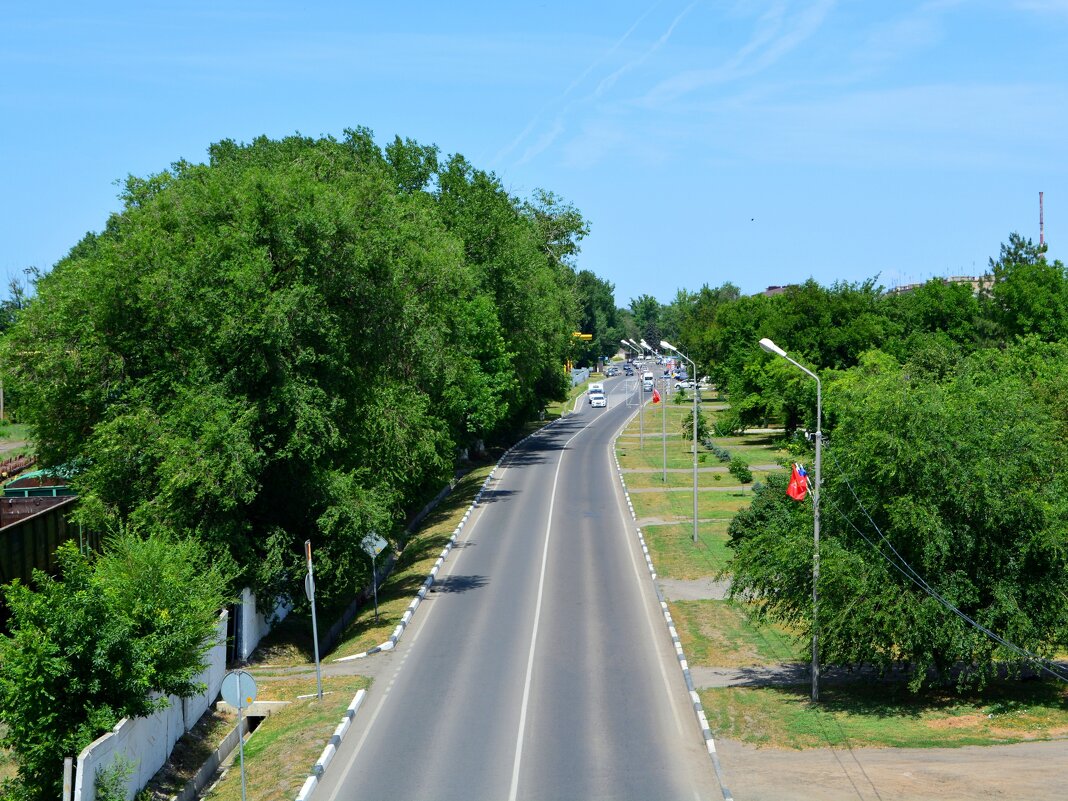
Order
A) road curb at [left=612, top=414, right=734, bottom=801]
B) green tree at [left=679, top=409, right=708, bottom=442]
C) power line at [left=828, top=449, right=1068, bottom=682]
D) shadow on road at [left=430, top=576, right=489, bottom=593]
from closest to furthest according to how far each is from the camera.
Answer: road curb at [left=612, top=414, right=734, bottom=801] → power line at [left=828, top=449, right=1068, bottom=682] → shadow on road at [left=430, top=576, right=489, bottom=593] → green tree at [left=679, top=409, right=708, bottom=442]

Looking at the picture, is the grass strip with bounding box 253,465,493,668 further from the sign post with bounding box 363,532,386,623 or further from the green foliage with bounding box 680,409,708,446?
the green foliage with bounding box 680,409,708,446

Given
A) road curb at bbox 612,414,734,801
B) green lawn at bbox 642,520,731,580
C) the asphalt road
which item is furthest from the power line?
green lawn at bbox 642,520,731,580

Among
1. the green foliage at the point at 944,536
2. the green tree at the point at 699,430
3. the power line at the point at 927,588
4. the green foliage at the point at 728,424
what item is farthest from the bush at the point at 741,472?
the power line at the point at 927,588

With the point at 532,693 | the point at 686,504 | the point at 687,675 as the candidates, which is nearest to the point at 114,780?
the point at 532,693

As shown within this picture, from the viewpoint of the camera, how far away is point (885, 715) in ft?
72.5

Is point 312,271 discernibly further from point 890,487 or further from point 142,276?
point 890,487

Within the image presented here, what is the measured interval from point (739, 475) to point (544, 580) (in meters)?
23.7

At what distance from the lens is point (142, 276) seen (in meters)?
29.1

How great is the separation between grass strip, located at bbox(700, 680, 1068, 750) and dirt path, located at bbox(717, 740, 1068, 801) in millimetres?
498

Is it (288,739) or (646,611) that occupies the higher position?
(646,611)

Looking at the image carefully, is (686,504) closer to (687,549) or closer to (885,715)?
(687,549)

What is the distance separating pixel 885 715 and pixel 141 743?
47.7 ft

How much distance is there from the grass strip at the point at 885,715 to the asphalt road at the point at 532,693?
1.23m

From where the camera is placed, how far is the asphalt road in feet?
60.8
